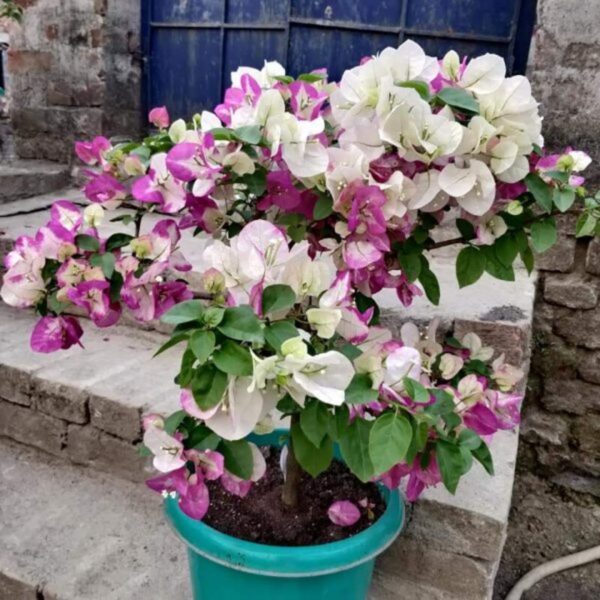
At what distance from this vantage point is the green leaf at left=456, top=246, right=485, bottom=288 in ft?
3.42

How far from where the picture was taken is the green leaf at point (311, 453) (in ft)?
3.08

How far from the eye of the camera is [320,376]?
76cm

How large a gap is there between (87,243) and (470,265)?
0.58m

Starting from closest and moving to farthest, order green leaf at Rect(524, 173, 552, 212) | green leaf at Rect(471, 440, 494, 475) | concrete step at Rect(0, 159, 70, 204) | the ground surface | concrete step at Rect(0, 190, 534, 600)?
green leaf at Rect(524, 173, 552, 212), green leaf at Rect(471, 440, 494, 475), concrete step at Rect(0, 190, 534, 600), the ground surface, concrete step at Rect(0, 159, 70, 204)

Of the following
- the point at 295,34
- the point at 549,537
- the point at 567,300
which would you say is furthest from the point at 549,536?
the point at 295,34

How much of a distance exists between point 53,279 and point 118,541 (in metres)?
1.00

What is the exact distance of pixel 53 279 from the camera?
3.23 feet

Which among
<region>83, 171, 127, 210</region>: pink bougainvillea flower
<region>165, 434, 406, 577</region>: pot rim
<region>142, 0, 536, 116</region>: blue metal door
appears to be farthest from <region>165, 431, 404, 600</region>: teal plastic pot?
<region>142, 0, 536, 116</region>: blue metal door

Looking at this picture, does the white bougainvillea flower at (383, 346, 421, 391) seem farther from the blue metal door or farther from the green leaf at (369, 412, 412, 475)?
the blue metal door

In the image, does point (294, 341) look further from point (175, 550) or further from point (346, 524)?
point (175, 550)

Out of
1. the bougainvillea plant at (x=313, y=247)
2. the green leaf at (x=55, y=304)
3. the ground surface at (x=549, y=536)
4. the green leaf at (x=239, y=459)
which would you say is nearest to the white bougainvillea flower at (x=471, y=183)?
the bougainvillea plant at (x=313, y=247)

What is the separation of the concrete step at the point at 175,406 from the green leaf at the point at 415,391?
0.74 m

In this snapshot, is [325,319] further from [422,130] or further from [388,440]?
[422,130]

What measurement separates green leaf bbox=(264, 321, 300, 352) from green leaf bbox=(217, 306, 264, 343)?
20 mm
